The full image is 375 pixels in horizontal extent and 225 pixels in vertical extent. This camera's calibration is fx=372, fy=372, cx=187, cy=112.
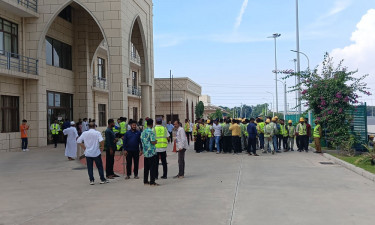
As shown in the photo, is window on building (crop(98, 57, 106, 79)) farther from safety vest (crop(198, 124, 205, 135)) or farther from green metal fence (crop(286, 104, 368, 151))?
green metal fence (crop(286, 104, 368, 151))

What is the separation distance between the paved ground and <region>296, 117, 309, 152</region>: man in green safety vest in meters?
5.95

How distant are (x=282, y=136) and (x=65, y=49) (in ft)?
51.1

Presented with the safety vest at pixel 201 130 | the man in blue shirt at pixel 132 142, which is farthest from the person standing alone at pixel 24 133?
the man in blue shirt at pixel 132 142

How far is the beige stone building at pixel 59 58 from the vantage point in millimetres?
19547

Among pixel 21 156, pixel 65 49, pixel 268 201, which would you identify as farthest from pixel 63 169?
pixel 65 49

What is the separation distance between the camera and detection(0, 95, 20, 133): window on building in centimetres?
1910

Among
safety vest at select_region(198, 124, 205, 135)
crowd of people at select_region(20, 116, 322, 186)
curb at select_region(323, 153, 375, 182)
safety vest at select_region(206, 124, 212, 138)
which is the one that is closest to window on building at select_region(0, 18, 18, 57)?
crowd of people at select_region(20, 116, 322, 186)

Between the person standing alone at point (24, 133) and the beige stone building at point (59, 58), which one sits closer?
the person standing alone at point (24, 133)

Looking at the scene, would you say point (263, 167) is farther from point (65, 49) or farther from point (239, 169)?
point (65, 49)

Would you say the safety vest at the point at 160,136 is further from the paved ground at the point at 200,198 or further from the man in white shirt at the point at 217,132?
the man in white shirt at the point at 217,132

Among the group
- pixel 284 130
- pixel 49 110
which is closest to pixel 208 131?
pixel 284 130

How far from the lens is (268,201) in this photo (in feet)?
24.2

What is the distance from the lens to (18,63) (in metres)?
19.8

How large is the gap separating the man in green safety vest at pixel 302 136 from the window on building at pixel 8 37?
49.1 ft
